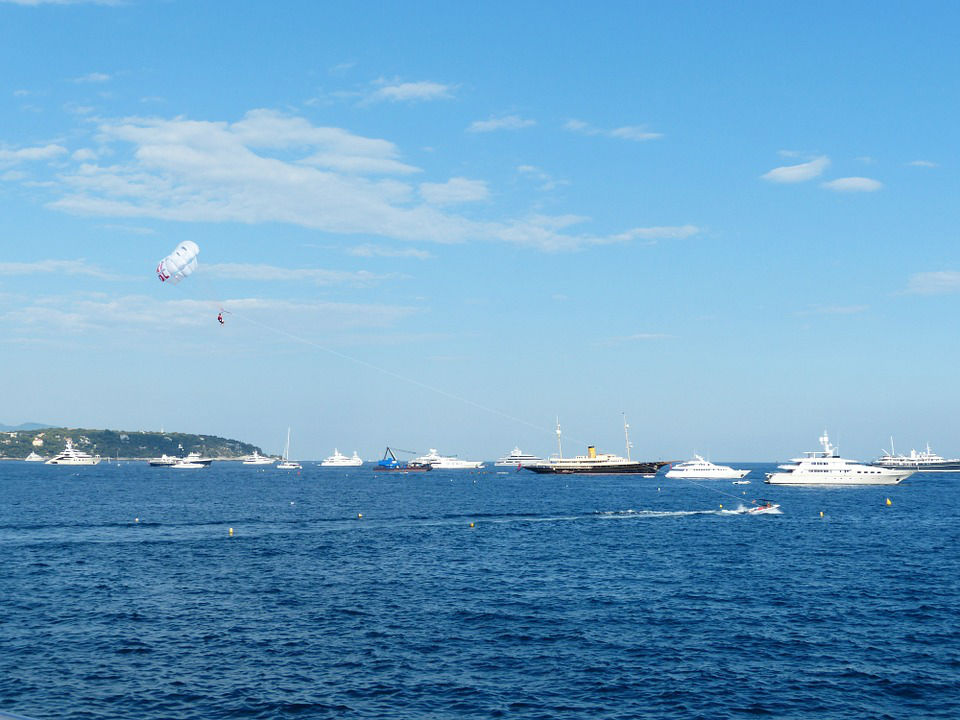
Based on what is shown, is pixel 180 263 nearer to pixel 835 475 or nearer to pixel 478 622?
pixel 478 622

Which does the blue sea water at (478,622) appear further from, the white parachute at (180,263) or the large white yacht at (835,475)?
the large white yacht at (835,475)

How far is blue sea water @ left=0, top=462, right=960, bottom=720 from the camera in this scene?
3328cm

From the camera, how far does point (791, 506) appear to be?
443ft

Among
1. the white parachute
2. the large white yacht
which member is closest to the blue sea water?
the white parachute

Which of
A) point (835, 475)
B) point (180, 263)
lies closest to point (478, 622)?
point (180, 263)

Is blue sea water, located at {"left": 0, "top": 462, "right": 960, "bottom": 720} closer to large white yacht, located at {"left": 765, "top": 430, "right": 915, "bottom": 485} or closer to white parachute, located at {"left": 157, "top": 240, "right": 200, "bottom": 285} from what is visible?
white parachute, located at {"left": 157, "top": 240, "right": 200, "bottom": 285}

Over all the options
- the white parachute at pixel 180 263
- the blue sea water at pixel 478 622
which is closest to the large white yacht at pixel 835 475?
the blue sea water at pixel 478 622

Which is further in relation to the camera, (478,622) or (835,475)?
(835,475)

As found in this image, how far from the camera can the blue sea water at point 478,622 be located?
3328 centimetres

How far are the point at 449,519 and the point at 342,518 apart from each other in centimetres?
1597

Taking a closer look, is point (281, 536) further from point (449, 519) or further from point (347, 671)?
point (347, 671)

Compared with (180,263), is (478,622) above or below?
below

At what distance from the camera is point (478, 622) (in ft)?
153

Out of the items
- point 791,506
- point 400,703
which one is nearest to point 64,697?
point 400,703
